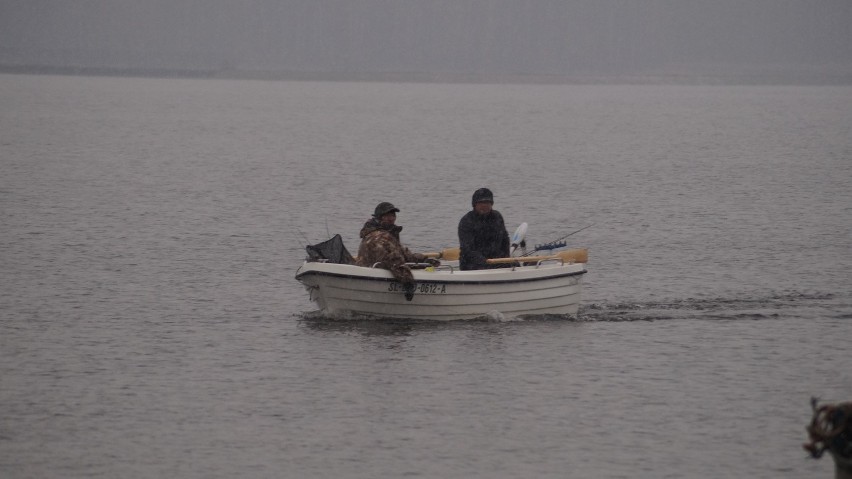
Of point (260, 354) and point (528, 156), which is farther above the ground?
point (528, 156)

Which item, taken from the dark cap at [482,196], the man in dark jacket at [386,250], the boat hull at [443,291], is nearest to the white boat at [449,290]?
the boat hull at [443,291]

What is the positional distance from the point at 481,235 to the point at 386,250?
6.82 ft

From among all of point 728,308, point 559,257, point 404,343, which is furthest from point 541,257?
point 728,308

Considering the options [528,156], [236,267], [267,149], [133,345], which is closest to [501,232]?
[133,345]

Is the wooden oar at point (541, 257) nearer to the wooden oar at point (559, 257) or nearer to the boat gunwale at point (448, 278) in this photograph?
the wooden oar at point (559, 257)

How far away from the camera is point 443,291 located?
2370 cm

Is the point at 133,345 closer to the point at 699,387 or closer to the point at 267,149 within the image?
the point at 699,387

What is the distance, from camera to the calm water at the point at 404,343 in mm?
17109

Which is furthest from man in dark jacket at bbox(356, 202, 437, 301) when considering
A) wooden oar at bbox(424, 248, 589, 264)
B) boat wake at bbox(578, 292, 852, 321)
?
boat wake at bbox(578, 292, 852, 321)

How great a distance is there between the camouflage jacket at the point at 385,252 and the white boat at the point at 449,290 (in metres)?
0.19

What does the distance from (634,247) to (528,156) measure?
43.9m

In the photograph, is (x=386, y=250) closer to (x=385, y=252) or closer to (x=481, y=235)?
(x=385, y=252)

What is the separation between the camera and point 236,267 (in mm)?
32281

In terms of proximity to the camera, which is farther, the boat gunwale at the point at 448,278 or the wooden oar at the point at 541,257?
the wooden oar at the point at 541,257
